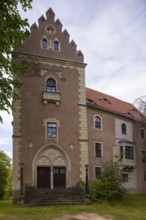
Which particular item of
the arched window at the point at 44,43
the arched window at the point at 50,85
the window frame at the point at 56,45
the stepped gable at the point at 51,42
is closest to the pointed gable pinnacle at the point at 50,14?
the stepped gable at the point at 51,42

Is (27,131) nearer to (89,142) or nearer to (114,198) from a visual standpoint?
(89,142)

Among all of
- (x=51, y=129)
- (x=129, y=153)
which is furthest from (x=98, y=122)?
(x=51, y=129)

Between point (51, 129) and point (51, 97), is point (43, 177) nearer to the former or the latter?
point (51, 129)

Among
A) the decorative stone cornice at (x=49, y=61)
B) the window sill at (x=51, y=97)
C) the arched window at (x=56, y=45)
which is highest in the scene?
the arched window at (x=56, y=45)

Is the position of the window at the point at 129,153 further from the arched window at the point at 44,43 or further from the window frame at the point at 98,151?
the arched window at the point at 44,43

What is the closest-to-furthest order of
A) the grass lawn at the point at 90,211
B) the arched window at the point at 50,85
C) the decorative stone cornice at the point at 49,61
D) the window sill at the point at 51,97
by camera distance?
the grass lawn at the point at 90,211
the window sill at the point at 51,97
the decorative stone cornice at the point at 49,61
the arched window at the point at 50,85

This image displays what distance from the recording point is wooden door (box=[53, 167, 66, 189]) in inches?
1053

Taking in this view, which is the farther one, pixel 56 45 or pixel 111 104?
pixel 111 104

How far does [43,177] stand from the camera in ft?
86.8

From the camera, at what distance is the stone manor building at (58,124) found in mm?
26312

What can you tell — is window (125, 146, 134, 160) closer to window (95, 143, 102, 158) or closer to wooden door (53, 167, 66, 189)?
window (95, 143, 102, 158)

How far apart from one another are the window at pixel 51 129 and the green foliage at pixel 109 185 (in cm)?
586

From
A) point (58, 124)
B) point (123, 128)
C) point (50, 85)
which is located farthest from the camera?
point (123, 128)

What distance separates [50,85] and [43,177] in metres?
8.97
